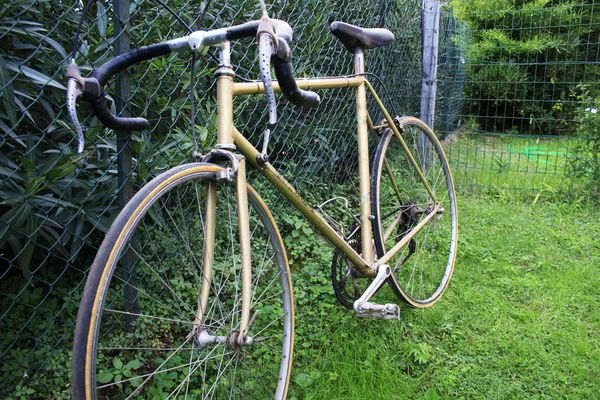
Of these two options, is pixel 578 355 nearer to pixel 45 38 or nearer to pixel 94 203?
pixel 94 203

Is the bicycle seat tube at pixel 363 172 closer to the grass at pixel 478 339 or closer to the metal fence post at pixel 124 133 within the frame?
the grass at pixel 478 339

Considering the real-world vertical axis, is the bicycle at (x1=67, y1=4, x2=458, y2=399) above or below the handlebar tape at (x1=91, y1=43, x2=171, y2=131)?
below

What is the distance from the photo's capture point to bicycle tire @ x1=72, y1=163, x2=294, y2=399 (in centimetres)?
135

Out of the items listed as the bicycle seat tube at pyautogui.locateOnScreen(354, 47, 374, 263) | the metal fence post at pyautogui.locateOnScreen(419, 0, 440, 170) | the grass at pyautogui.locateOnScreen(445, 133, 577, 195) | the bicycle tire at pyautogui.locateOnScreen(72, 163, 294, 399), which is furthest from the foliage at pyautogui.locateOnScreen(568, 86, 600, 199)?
the bicycle tire at pyautogui.locateOnScreen(72, 163, 294, 399)

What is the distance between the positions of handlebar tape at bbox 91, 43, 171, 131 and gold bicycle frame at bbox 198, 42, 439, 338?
180 millimetres

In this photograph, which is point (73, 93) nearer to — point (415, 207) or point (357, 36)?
point (357, 36)

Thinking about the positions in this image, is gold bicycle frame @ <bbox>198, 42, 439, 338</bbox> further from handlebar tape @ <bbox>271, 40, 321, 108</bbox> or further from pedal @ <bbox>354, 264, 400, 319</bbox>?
handlebar tape @ <bbox>271, 40, 321, 108</bbox>

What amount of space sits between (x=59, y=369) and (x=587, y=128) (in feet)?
13.0

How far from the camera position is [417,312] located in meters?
2.33

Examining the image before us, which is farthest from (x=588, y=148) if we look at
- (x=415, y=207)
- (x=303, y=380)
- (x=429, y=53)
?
(x=303, y=380)

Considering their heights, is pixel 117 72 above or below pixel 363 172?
above

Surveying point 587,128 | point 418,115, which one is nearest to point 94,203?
point 418,115

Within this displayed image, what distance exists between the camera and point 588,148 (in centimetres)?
385

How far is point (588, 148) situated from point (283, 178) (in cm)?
327
